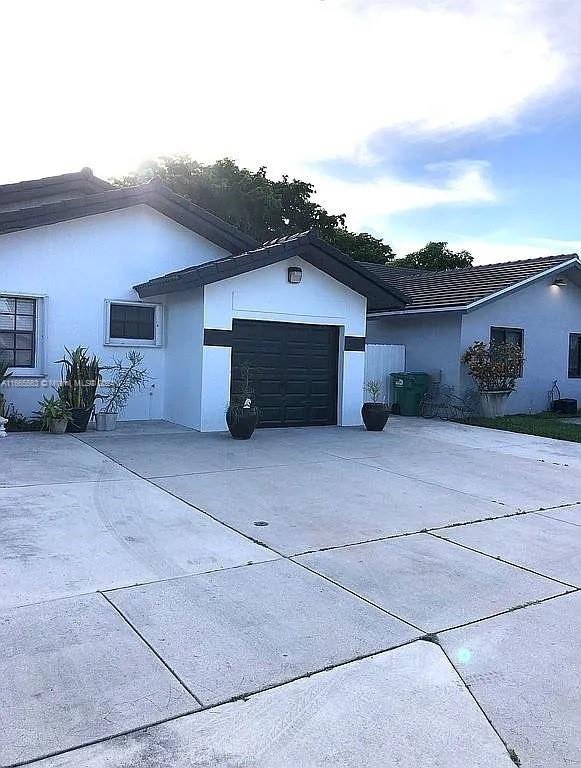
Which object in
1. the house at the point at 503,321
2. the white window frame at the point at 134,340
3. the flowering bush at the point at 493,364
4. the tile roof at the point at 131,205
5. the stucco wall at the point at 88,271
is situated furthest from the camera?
the house at the point at 503,321

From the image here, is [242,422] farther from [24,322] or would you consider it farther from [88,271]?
[24,322]

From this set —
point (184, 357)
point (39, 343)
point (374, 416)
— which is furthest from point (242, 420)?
point (39, 343)

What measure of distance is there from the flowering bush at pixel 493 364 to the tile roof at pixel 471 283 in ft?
3.98

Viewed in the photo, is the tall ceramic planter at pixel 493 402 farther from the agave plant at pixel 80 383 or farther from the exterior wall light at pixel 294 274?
the agave plant at pixel 80 383

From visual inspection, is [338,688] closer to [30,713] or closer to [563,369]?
[30,713]

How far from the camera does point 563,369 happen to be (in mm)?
18250

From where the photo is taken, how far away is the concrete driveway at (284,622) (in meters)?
2.82

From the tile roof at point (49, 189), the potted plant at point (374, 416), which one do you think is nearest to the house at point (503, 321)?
the potted plant at point (374, 416)

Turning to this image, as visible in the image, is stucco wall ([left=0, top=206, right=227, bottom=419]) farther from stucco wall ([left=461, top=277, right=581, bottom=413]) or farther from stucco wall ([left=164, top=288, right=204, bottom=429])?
stucco wall ([left=461, top=277, right=581, bottom=413])

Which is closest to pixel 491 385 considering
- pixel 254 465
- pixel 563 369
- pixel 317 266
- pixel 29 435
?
pixel 563 369

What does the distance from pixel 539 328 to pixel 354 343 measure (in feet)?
22.5

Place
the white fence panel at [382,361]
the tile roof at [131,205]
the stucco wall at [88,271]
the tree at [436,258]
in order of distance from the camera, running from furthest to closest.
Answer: the tree at [436,258]
the white fence panel at [382,361]
the stucco wall at [88,271]
the tile roof at [131,205]

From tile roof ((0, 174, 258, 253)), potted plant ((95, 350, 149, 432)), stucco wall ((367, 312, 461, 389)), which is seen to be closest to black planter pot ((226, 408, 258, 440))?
potted plant ((95, 350, 149, 432))

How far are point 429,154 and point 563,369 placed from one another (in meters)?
6.85
